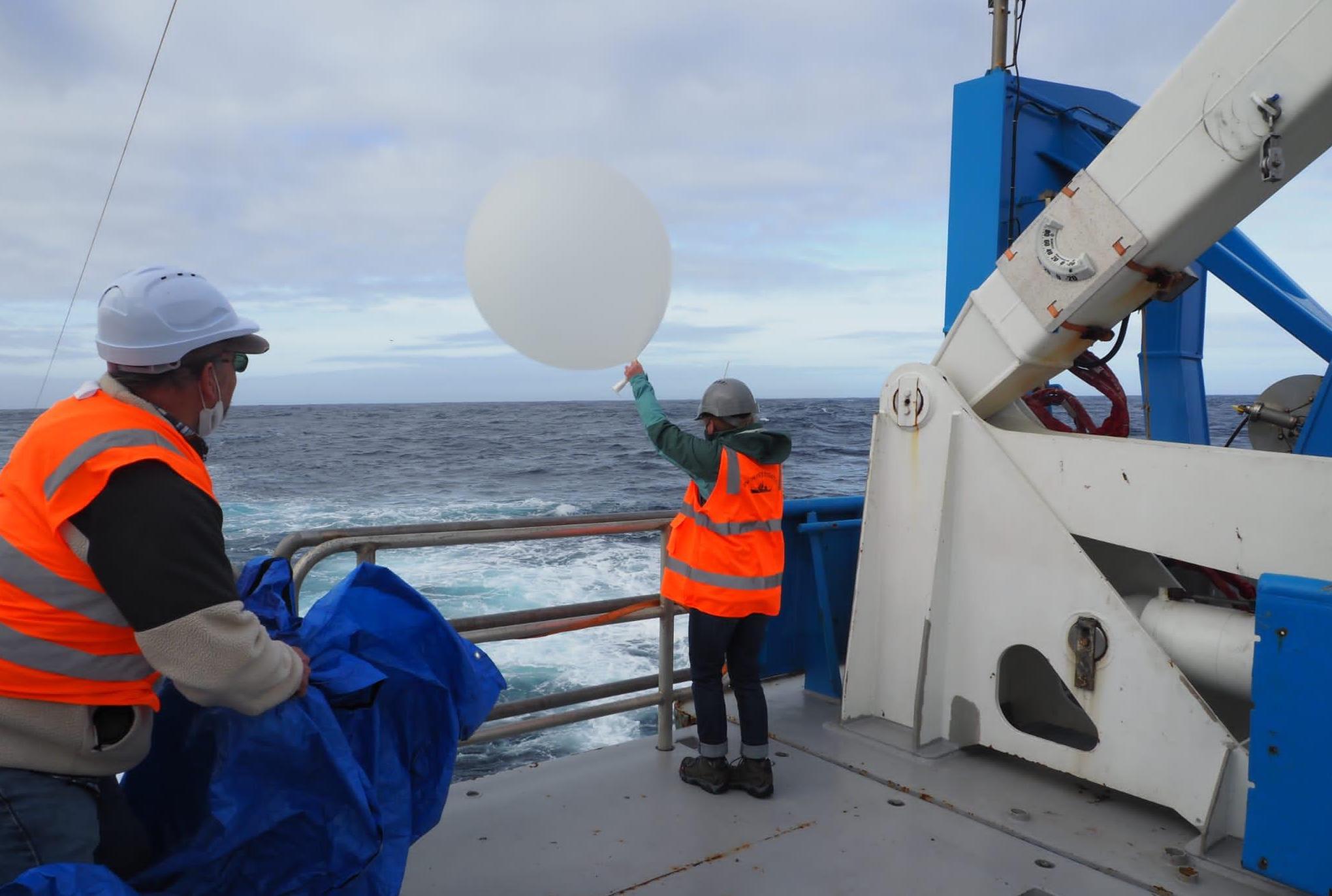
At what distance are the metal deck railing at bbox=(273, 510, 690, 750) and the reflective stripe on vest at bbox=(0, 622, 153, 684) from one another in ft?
2.48

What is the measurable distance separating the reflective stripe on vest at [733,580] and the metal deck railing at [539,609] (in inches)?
7.5

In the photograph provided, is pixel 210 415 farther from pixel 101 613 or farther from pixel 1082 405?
pixel 1082 405

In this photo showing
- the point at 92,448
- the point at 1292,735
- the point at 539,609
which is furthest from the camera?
the point at 539,609

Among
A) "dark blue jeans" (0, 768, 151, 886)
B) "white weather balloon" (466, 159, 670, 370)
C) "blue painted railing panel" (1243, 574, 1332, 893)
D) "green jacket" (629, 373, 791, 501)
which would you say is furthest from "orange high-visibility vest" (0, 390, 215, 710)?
"blue painted railing panel" (1243, 574, 1332, 893)

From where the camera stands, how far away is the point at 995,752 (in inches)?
Answer: 147

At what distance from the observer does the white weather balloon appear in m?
→ 3.03

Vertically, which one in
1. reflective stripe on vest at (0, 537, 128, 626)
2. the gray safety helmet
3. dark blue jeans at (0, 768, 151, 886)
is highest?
the gray safety helmet

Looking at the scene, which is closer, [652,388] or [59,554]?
[59,554]

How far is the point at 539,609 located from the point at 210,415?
1.58 meters

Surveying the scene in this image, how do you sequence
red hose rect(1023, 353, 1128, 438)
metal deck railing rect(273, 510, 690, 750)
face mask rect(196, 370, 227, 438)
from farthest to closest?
→ red hose rect(1023, 353, 1128, 438) → metal deck railing rect(273, 510, 690, 750) → face mask rect(196, 370, 227, 438)

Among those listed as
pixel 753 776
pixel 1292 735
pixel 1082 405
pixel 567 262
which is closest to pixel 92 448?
pixel 567 262

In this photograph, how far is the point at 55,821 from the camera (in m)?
1.54

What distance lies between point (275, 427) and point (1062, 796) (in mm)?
61706

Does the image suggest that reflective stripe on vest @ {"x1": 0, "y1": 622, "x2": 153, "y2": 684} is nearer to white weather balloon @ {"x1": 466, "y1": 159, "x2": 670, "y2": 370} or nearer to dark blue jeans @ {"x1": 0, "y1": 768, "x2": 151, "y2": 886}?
dark blue jeans @ {"x1": 0, "y1": 768, "x2": 151, "y2": 886}
